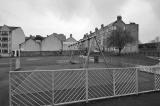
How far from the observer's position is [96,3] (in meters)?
12.2

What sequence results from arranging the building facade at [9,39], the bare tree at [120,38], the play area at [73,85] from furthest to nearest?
the building facade at [9,39] < the bare tree at [120,38] < the play area at [73,85]

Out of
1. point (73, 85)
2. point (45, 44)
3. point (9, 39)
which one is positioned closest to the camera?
point (73, 85)

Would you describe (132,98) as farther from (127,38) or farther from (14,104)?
(127,38)

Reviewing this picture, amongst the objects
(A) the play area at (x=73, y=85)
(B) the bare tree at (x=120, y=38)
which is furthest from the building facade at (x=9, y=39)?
(A) the play area at (x=73, y=85)

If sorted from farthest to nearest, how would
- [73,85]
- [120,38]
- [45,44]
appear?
1. [45,44]
2. [120,38]
3. [73,85]

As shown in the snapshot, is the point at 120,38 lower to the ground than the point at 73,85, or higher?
higher

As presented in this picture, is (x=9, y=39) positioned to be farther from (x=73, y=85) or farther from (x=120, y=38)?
(x=73, y=85)

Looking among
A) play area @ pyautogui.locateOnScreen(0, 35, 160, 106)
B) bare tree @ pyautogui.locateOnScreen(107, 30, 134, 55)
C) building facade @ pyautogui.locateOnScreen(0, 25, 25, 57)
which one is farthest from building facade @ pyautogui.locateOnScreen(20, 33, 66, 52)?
play area @ pyautogui.locateOnScreen(0, 35, 160, 106)

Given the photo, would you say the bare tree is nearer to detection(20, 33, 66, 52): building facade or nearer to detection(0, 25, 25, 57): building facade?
detection(20, 33, 66, 52): building facade

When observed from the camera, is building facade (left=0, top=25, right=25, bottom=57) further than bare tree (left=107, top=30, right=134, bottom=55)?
Yes

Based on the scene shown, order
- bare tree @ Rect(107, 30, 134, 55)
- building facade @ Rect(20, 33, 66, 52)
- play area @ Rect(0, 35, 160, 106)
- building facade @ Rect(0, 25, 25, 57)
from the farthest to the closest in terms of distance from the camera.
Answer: building facade @ Rect(0, 25, 25, 57) → building facade @ Rect(20, 33, 66, 52) → bare tree @ Rect(107, 30, 134, 55) → play area @ Rect(0, 35, 160, 106)

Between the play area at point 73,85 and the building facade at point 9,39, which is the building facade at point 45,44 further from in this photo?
the play area at point 73,85

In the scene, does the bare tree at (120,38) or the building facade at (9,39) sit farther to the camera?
the building facade at (9,39)

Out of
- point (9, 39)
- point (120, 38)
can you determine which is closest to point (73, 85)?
point (120, 38)
